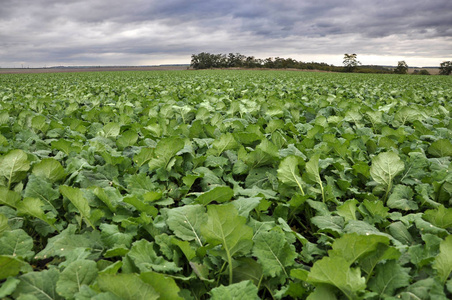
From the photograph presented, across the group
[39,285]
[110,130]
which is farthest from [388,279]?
[110,130]

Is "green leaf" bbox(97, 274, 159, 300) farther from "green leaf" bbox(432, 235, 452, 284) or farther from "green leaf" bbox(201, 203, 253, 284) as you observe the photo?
"green leaf" bbox(432, 235, 452, 284)

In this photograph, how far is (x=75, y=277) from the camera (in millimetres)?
1258

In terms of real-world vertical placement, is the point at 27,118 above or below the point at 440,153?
above

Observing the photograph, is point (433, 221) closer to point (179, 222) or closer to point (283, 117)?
point (179, 222)

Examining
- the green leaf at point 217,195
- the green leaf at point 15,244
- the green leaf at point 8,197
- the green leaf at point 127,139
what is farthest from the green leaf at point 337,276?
the green leaf at point 127,139

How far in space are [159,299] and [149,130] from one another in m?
2.37

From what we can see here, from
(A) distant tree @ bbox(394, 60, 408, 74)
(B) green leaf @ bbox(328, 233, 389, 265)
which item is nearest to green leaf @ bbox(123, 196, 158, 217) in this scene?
(B) green leaf @ bbox(328, 233, 389, 265)

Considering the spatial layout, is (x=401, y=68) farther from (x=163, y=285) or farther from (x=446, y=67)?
(x=163, y=285)

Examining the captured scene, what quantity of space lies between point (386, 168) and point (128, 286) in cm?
204

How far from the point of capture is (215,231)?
141 cm

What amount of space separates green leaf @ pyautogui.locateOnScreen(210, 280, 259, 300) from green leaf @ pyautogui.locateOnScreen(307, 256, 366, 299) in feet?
0.82

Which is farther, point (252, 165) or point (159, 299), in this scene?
point (252, 165)

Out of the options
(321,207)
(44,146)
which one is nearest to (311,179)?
(321,207)

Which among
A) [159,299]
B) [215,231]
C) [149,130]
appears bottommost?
[159,299]
